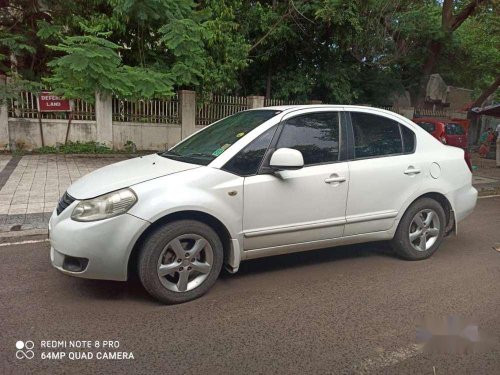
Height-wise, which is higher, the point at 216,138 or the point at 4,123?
the point at 216,138

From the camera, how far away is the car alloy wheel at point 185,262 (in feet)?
11.2

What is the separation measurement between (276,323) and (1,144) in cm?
1117

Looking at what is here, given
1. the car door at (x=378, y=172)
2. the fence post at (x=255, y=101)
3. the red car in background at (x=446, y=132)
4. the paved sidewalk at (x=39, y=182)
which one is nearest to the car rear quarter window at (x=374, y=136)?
the car door at (x=378, y=172)

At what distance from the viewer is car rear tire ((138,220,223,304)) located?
3.34m

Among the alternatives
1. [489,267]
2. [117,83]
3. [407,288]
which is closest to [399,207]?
[407,288]

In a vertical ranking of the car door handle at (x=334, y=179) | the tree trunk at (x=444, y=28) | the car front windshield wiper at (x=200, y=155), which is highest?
the tree trunk at (x=444, y=28)

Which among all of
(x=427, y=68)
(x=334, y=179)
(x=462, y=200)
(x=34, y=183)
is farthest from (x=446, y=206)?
(x=427, y=68)

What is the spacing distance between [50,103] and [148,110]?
2.80 meters

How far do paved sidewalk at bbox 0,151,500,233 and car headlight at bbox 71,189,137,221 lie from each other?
2.71m

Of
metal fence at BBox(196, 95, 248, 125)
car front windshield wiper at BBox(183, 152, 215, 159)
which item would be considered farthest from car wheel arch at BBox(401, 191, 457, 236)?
metal fence at BBox(196, 95, 248, 125)

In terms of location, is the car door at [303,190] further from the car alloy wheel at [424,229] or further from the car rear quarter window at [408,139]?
the car alloy wheel at [424,229]

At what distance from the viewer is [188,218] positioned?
349 cm

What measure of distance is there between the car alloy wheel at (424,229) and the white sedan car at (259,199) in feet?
0.04

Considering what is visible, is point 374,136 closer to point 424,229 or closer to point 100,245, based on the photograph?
point 424,229
